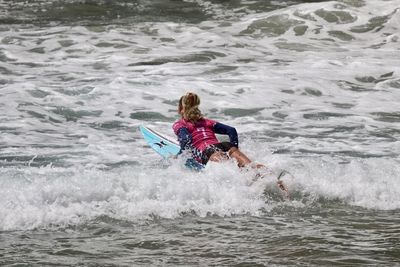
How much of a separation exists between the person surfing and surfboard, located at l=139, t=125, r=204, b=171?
460mm

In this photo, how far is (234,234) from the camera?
6129 mm

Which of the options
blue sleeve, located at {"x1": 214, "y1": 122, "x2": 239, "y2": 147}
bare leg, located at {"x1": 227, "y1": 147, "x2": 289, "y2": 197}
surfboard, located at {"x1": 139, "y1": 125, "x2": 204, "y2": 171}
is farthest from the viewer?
surfboard, located at {"x1": 139, "y1": 125, "x2": 204, "y2": 171}

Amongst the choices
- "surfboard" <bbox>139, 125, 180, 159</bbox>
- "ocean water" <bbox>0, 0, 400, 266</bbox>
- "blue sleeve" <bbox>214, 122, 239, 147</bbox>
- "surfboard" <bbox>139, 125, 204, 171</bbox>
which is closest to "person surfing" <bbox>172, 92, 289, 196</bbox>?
"blue sleeve" <bbox>214, 122, 239, 147</bbox>

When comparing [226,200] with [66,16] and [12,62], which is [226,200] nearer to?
[12,62]

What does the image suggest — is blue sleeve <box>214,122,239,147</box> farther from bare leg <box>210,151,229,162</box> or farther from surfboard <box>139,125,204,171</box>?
surfboard <box>139,125,204,171</box>

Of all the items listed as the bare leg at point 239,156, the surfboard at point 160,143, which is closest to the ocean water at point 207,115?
the surfboard at point 160,143

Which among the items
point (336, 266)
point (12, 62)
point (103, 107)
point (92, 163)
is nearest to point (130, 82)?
point (103, 107)

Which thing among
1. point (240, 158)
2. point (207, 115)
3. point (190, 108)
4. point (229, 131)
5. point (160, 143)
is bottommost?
point (207, 115)

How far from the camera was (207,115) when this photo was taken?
1240cm

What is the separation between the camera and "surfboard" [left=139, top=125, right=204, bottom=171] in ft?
32.0

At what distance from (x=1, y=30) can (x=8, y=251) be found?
48.1 ft

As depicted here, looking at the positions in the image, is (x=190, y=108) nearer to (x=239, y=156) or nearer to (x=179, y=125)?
(x=179, y=125)

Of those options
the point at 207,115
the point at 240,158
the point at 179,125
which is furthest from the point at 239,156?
the point at 207,115

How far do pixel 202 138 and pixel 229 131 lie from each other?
32 cm
